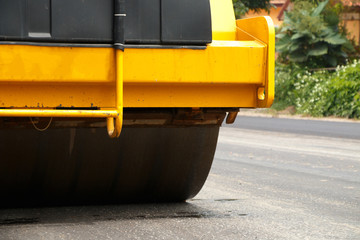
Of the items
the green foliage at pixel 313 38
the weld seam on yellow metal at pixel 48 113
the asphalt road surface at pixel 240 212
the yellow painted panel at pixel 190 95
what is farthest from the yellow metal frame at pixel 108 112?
the green foliage at pixel 313 38

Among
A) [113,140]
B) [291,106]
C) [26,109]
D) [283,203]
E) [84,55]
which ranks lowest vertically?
[291,106]

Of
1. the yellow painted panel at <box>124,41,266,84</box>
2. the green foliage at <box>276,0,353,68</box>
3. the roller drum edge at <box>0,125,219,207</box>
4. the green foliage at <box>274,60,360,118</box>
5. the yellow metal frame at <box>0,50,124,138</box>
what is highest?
the yellow painted panel at <box>124,41,266,84</box>

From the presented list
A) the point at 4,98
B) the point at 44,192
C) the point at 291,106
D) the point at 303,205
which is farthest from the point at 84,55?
the point at 291,106

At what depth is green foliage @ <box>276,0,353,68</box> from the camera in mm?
29844

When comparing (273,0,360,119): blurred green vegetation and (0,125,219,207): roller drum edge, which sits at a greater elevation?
(0,125,219,207): roller drum edge

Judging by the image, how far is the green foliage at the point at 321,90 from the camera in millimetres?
25594

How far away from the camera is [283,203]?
7.42 m

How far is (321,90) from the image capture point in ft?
89.6

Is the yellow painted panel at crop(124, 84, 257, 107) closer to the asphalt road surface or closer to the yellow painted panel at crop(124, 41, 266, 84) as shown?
the yellow painted panel at crop(124, 41, 266, 84)

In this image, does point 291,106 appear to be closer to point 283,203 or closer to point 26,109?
point 283,203

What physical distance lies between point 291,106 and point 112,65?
25.5 metres

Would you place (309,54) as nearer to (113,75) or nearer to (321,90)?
(321,90)

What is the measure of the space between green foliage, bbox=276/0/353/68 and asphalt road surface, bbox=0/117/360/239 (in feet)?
60.5

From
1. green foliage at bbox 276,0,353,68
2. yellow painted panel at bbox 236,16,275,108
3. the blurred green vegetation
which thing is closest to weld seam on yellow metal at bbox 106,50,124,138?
yellow painted panel at bbox 236,16,275,108
